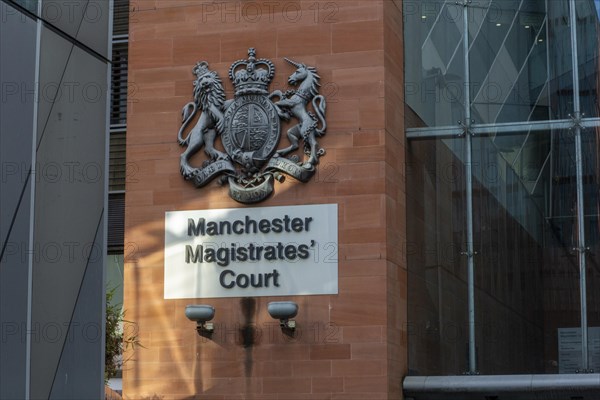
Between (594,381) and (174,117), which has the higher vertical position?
(174,117)

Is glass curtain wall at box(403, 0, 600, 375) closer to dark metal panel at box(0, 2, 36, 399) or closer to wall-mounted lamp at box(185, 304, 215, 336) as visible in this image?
wall-mounted lamp at box(185, 304, 215, 336)

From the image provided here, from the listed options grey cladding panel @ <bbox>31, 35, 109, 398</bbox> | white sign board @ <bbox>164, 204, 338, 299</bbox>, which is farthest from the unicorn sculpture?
grey cladding panel @ <bbox>31, 35, 109, 398</bbox>

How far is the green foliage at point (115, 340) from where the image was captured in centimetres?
1841

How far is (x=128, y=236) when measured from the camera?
19.4 metres

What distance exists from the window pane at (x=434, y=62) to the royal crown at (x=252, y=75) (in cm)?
229

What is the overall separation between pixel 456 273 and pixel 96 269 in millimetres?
8687

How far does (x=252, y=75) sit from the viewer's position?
19.0 meters

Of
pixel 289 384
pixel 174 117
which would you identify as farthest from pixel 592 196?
pixel 174 117

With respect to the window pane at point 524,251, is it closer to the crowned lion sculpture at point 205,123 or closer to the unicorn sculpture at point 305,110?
the unicorn sculpture at point 305,110

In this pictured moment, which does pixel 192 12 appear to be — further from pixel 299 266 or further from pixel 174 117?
pixel 299 266

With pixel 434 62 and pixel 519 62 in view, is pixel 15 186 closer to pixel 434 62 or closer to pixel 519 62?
pixel 434 62

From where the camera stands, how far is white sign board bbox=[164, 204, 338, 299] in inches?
722

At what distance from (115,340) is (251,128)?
3846mm

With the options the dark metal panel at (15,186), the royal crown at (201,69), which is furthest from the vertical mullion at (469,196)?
the dark metal panel at (15,186)
